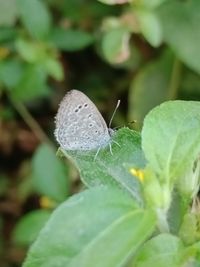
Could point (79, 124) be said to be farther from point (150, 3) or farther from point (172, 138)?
point (150, 3)

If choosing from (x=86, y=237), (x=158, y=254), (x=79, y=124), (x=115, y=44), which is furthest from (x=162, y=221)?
(x=115, y=44)

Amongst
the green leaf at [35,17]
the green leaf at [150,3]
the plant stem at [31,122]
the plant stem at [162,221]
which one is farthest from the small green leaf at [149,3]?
the plant stem at [162,221]

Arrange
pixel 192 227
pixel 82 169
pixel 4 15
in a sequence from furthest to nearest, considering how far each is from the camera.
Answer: pixel 4 15, pixel 82 169, pixel 192 227

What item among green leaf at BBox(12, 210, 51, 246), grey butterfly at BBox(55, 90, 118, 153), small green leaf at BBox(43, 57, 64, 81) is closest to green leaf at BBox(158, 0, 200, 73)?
small green leaf at BBox(43, 57, 64, 81)

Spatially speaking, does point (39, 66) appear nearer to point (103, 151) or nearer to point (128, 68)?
point (128, 68)

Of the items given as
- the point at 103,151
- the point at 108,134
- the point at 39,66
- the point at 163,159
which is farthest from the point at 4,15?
the point at 163,159
